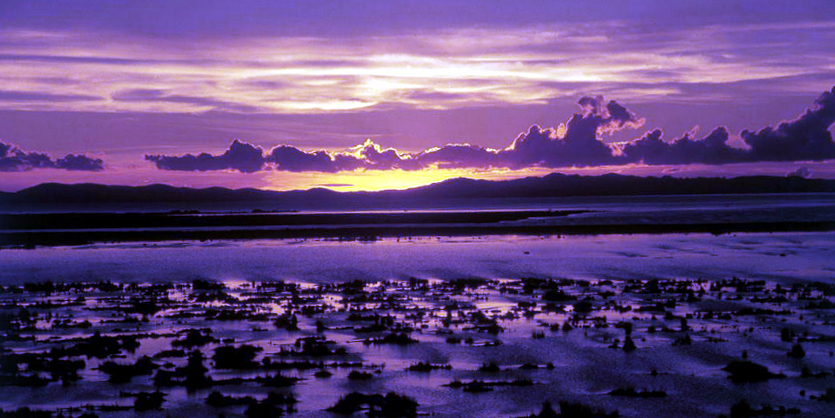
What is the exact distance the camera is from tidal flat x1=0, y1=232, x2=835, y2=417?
21.3m

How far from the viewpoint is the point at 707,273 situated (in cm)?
4944

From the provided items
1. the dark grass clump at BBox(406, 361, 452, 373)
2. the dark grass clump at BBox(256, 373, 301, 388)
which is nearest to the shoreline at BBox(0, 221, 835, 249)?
the dark grass clump at BBox(406, 361, 452, 373)

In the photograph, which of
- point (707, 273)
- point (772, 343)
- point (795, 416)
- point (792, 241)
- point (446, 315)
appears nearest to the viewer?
point (795, 416)

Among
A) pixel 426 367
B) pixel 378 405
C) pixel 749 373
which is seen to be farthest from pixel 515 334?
pixel 378 405

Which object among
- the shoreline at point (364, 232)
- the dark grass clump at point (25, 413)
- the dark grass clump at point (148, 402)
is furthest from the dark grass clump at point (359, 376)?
the shoreline at point (364, 232)

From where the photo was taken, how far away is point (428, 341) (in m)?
28.5

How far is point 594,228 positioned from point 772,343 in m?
70.2

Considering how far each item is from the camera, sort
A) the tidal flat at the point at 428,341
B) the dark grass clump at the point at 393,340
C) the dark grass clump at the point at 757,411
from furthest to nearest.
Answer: the dark grass clump at the point at 393,340
the tidal flat at the point at 428,341
the dark grass clump at the point at 757,411

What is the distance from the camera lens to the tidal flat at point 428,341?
2131 cm

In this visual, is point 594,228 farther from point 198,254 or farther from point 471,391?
point 471,391

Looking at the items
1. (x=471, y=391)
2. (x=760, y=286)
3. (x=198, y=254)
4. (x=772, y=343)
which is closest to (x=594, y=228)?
(x=198, y=254)

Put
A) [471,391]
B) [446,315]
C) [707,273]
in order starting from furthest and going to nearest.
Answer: [707,273] → [446,315] → [471,391]

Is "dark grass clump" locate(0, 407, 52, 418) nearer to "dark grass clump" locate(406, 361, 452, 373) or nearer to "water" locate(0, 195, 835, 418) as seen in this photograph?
"water" locate(0, 195, 835, 418)

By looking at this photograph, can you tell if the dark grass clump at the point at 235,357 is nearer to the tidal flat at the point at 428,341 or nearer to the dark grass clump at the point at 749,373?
the tidal flat at the point at 428,341
